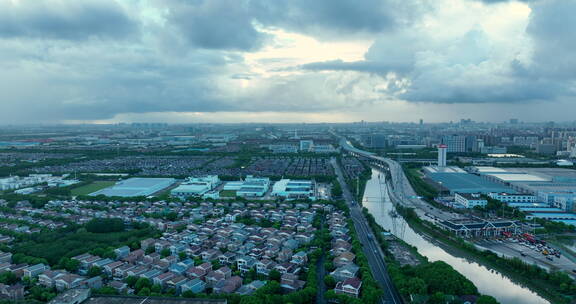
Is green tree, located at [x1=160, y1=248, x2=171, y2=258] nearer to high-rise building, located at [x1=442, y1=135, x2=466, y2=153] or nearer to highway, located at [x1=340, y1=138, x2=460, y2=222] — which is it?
highway, located at [x1=340, y1=138, x2=460, y2=222]

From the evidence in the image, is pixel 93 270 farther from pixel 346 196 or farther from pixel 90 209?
pixel 346 196

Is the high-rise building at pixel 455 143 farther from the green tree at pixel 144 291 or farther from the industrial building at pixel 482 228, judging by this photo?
the green tree at pixel 144 291

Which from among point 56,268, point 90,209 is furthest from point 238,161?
point 56,268

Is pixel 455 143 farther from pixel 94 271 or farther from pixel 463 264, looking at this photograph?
pixel 94 271

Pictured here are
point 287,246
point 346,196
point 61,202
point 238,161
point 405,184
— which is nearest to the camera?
point 287,246

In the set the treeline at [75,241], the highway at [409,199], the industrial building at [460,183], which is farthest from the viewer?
the industrial building at [460,183]

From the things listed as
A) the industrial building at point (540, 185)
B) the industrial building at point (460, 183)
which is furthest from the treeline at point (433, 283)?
→ the industrial building at point (460, 183)

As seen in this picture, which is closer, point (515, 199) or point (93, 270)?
point (93, 270)
